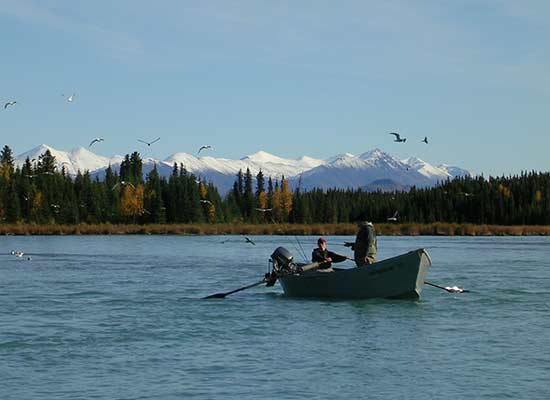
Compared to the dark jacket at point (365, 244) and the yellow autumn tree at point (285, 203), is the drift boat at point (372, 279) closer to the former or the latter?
the dark jacket at point (365, 244)

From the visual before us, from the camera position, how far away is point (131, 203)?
14638 cm

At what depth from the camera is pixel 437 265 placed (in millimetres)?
50844

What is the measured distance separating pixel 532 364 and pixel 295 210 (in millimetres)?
153144

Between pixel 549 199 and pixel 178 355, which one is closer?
pixel 178 355

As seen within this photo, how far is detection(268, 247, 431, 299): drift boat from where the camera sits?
31.1 meters

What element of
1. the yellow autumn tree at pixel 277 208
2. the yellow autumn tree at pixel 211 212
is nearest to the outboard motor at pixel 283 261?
the yellow autumn tree at pixel 211 212

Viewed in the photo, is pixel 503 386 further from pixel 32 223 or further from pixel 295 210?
pixel 295 210

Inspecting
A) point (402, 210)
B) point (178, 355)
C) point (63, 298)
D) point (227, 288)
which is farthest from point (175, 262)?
point (402, 210)

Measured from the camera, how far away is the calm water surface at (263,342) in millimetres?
19109

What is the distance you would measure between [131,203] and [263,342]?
4877 inches

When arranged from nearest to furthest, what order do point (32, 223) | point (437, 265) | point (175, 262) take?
point (437, 265) < point (175, 262) < point (32, 223)

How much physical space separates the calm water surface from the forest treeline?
99.3 meters

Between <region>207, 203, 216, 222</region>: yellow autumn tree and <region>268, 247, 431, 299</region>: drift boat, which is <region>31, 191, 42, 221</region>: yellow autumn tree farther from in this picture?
<region>268, 247, 431, 299</region>: drift boat

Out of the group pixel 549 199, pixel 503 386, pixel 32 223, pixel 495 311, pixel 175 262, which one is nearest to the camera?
pixel 503 386
